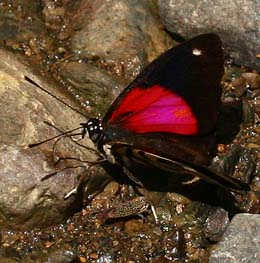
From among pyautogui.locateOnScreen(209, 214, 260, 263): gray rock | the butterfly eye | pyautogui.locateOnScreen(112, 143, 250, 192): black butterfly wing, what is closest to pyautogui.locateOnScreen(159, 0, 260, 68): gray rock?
pyautogui.locateOnScreen(112, 143, 250, 192): black butterfly wing

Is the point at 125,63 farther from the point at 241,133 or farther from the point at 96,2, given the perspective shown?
the point at 241,133

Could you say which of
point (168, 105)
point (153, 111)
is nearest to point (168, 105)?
point (168, 105)

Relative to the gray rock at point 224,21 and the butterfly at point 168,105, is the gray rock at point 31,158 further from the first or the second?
the gray rock at point 224,21

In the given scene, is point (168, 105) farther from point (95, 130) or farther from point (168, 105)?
point (95, 130)

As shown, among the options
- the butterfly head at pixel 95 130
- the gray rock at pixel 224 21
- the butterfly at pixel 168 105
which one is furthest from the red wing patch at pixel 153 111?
the gray rock at pixel 224 21

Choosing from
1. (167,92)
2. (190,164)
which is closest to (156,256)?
(190,164)
